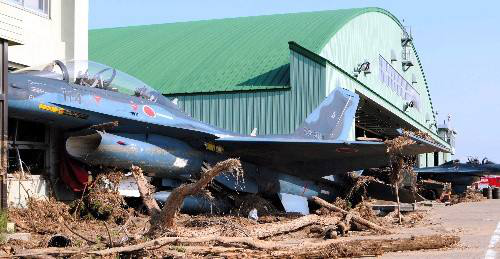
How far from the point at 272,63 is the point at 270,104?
235 cm

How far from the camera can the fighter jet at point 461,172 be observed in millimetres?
27797

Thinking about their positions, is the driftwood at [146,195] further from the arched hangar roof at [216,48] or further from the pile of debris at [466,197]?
the pile of debris at [466,197]

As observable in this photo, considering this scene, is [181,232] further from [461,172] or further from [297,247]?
[461,172]

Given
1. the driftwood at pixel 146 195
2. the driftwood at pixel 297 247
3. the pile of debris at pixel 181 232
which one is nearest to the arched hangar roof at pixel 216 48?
the pile of debris at pixel 181 232

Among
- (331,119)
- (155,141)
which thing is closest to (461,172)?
(331,119)

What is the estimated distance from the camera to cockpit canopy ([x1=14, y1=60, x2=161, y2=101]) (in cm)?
1104

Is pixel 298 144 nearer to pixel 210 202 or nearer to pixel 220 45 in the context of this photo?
pixel 210 202

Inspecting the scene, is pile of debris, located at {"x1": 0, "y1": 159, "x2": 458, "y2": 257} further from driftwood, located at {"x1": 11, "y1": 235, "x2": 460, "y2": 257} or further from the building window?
the building window

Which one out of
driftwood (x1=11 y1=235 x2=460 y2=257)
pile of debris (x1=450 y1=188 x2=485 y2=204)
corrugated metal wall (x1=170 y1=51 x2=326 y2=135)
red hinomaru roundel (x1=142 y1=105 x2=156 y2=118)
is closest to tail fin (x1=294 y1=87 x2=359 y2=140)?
corrugated metal wall (x1=170 y1=51 x2=326 y2=135)

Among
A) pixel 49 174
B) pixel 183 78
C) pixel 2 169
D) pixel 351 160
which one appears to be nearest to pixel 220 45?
pixel 183 78

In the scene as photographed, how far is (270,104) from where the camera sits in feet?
67.3

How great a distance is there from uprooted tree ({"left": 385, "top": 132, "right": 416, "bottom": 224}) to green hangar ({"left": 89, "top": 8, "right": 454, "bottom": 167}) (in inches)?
250

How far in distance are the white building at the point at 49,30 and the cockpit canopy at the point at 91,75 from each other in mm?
888

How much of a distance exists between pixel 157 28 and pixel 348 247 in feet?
82.9
